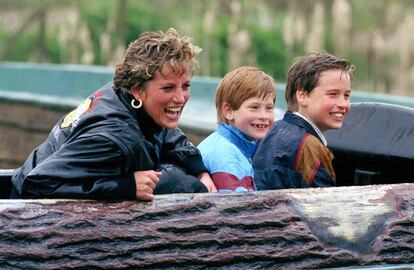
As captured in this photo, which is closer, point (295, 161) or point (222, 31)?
point (295, 161)

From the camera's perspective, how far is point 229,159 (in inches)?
154

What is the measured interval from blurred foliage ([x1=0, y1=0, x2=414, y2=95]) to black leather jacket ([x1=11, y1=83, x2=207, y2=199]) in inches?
237

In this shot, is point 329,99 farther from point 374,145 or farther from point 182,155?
point 182,155

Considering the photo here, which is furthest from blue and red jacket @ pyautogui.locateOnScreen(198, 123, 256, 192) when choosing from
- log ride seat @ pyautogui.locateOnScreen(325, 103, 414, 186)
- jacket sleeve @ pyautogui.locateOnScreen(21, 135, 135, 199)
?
jacket sleeve @ pyautogui.locateOnScreen(21, 135, 135, 199)

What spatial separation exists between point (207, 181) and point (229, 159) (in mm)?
123

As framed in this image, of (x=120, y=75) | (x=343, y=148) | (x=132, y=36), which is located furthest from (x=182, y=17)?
(x=120, y=75)

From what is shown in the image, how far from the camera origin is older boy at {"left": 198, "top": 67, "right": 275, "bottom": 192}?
3908 mm

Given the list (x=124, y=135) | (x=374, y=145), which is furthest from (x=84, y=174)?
(x=374, y=145)

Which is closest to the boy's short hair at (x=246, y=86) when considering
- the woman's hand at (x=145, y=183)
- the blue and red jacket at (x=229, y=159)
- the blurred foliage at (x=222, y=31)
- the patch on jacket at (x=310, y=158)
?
the blue and red jacket at (x=229, y=159)

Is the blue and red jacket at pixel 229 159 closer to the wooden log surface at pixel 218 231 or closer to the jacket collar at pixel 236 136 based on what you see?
the jacket collar at pixel 236 136

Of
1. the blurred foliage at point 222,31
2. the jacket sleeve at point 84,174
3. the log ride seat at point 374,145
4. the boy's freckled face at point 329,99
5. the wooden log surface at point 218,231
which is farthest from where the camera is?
the blurred foliage at point 222,31

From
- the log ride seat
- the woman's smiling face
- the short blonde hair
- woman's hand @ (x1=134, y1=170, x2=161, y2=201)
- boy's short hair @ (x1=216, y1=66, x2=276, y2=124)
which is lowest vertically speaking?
the log ride seat

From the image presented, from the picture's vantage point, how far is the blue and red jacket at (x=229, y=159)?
12.7 feet

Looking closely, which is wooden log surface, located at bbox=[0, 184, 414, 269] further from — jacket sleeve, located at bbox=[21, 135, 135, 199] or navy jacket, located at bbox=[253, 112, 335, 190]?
navy jacket, located at bbox=[253, 112, 335, 190]
